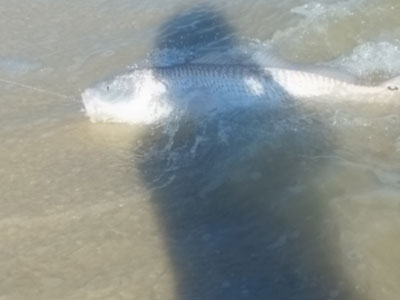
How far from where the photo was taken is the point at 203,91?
18.1ft

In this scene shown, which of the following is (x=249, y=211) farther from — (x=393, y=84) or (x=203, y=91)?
(x=393, y=84)

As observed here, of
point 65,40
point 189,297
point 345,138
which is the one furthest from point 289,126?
point 65,40

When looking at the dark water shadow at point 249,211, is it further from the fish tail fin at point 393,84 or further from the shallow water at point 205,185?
the fish tail fin at point 393,84

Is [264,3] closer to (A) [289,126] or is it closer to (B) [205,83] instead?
(B) [205,83]

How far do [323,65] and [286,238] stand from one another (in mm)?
2337

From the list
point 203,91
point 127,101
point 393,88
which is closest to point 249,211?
point 203,91

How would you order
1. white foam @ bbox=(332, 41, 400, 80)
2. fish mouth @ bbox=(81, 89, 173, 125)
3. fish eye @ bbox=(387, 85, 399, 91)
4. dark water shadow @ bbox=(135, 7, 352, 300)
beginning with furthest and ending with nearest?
1. white foam @ bbox=(332, 41, 400, 80)
2. fish mouth @ bbox=(81, 89, 173, 125)
3. fish eye @ bbox=(387, 85, 399, 91)
4. dark water shadow @ bbox=(135, 7, 352, 300)

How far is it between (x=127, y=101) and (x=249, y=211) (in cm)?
169

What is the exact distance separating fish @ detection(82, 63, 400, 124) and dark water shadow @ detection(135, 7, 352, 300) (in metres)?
0.23

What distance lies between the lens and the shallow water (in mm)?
3881

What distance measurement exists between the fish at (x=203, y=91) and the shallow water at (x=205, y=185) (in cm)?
14

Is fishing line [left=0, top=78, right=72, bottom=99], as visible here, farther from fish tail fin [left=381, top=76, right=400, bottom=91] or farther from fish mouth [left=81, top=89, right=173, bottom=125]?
fish tail fin [left=381, top=76, right=400, bottom=91]

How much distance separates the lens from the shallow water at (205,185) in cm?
388

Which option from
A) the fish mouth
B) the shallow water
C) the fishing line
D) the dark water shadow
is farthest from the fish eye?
the fishing line
